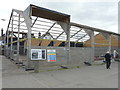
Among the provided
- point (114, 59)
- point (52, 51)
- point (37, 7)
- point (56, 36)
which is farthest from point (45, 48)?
point (114, 59)

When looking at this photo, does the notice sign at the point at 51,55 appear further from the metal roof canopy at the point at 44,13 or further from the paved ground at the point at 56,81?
the metal roof canopy at the point at 44,13

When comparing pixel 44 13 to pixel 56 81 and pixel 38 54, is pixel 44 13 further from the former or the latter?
pixel 56 81

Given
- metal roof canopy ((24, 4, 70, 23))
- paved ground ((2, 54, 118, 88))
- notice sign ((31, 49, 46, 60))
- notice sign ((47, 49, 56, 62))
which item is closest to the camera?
paved ground ((2, 54, 118, 88))

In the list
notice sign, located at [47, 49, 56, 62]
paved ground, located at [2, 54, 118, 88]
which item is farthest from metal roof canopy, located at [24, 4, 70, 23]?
paved ground, located at [2, 54, 118, 88]

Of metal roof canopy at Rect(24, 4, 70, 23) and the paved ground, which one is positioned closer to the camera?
the paved ground

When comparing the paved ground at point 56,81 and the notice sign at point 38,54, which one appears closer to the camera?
the paved ground at point 56,81

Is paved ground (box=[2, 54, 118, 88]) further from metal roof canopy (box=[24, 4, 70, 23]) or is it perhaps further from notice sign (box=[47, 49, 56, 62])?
metal roof canopy (box=[24, 4, 70, 23])

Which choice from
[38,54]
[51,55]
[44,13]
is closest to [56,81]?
[38,54]

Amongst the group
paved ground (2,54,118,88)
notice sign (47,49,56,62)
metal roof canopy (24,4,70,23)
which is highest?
metal roof canopy (24,4,70,23)

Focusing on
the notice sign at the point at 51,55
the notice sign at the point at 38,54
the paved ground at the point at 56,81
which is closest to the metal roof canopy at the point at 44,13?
the notice sign at the point at 38,54

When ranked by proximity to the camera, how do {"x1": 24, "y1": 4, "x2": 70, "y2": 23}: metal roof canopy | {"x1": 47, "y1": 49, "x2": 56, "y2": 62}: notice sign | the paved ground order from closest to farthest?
1. the paved ground
2. {"x1": 24, "y1": 4, "x2": 70, "y2": 23}: metal roof canopy
3. {"x1": 47, "y1": 49, "x2": 56, "y2": 62}: notice sign

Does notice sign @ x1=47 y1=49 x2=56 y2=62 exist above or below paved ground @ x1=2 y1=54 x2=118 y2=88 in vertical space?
above

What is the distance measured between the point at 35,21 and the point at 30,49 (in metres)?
4.38

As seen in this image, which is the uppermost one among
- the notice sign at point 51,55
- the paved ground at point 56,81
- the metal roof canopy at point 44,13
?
the metal roof canopy at point 44,13
